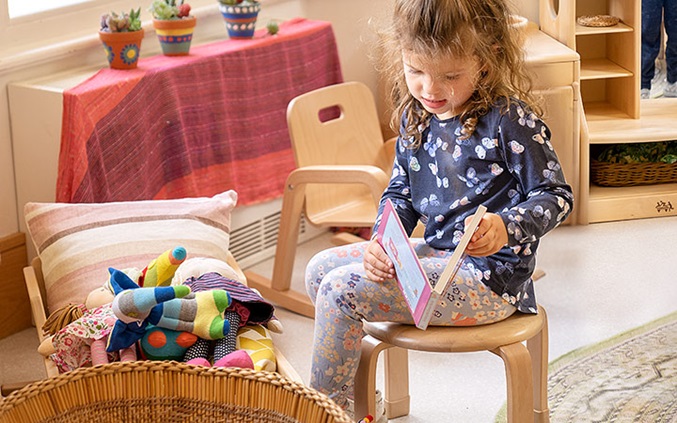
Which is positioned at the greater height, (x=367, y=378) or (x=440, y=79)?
(x=440, y=79)

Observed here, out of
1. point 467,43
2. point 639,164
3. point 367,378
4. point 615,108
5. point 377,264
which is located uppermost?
point 467,43

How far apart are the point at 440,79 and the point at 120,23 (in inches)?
47.1

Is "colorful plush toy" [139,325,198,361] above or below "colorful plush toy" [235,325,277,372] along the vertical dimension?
above

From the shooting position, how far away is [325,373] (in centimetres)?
182

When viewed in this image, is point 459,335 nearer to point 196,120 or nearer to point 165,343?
point 165,343

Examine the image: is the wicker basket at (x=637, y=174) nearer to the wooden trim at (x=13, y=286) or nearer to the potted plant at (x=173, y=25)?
the potted plant at (x=173, y=25)

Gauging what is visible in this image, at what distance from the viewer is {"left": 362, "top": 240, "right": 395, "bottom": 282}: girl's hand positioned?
5.75 feet

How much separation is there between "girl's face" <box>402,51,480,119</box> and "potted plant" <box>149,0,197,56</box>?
3.86ft

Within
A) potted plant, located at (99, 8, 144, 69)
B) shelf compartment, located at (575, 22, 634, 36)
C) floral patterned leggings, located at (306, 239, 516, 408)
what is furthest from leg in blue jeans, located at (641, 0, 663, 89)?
floral patterned leggings, located at (306, 239, 516, 408)

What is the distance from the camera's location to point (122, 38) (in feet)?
8.67

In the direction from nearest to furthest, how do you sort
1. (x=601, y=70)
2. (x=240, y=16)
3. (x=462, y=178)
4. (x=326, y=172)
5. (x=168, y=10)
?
(x=462, y=178) < (x=326, y=172) < (x=168, y=10) < (x=240, y=16) < (x=601, y=70)

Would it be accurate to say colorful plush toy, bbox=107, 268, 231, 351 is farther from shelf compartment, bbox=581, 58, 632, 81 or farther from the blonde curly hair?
shelf compartment, bbox=581, 58, 632, 81

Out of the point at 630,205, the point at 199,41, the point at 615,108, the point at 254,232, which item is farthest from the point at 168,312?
the point at 615,108

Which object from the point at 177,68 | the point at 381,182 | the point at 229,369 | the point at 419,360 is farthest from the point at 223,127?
the point at 229,369
